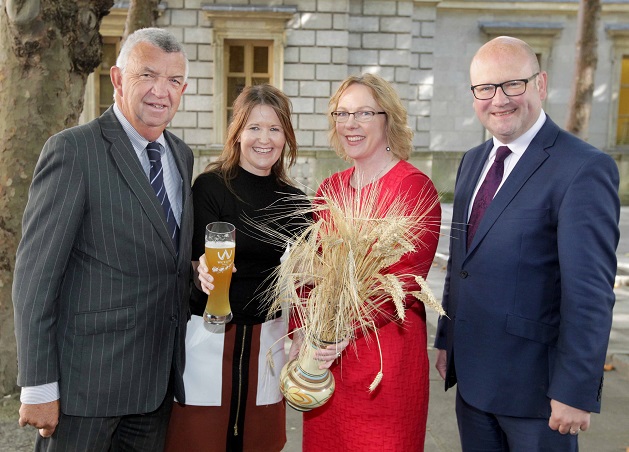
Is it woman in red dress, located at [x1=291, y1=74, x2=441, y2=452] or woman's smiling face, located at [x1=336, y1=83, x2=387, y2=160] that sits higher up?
woman's smiling face, located at [x1=336, y1=83, x2=387, y2=160]

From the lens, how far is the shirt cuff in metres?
2.28

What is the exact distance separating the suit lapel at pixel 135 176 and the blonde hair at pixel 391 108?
3.32ft

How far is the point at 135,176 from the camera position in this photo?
7.98ft

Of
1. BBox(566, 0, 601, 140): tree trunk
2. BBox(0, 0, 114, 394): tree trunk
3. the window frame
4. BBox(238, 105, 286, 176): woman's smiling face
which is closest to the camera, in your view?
BBox(238, 105, 286, 176): woman's smiling face

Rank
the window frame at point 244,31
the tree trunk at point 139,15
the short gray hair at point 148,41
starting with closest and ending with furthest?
the short gray hair at point 148,41
the tree trunk at point 139,15
the window frame at point 244,31

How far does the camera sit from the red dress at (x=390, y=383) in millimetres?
2713

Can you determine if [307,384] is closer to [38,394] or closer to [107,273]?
[107,273]

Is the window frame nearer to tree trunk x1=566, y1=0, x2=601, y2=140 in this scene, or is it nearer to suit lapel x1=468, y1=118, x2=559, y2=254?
tree trunk x1=566, y1=0, x2=601, y2=140

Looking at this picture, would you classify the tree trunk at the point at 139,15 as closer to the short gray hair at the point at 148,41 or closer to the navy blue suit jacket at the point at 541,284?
the short gray hair at the point at 148,41

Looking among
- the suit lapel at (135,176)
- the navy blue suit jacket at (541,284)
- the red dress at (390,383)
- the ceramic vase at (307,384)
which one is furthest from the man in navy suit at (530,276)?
the suit lapel at (135,176)

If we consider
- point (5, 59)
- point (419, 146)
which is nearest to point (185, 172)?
point (5, 59)

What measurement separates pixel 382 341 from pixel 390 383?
0.18 meters

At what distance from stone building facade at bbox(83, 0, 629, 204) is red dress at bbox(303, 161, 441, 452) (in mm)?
12690

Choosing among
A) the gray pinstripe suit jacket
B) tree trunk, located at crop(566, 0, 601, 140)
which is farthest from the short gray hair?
tree trunk, located at crop(566, 0, 601, 140)
